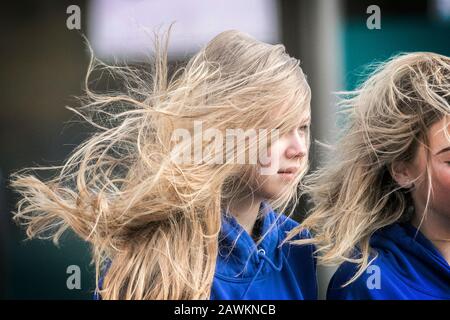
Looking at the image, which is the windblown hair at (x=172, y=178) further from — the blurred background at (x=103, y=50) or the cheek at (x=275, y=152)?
the blurred background at (x=103, y=50)

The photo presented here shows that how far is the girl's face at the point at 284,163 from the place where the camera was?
144cm

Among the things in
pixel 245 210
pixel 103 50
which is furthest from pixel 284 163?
pixel 103 50

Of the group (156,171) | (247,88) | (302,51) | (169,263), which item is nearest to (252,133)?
(247,88)

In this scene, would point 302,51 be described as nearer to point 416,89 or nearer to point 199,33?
point 199,33

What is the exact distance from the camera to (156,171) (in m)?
1.42

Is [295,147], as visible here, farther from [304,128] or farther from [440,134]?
[440,134]

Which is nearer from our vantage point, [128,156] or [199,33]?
[128,156]

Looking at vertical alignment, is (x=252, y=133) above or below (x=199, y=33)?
below

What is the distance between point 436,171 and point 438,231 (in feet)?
0.45

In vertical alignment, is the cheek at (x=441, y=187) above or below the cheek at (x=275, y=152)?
below

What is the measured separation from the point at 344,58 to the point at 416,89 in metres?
0.67

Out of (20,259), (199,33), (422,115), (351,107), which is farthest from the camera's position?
(20,259)

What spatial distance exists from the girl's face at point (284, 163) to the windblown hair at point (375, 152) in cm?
12

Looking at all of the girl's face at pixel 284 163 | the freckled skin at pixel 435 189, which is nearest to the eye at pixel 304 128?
the girl's face at pixel 284 163
